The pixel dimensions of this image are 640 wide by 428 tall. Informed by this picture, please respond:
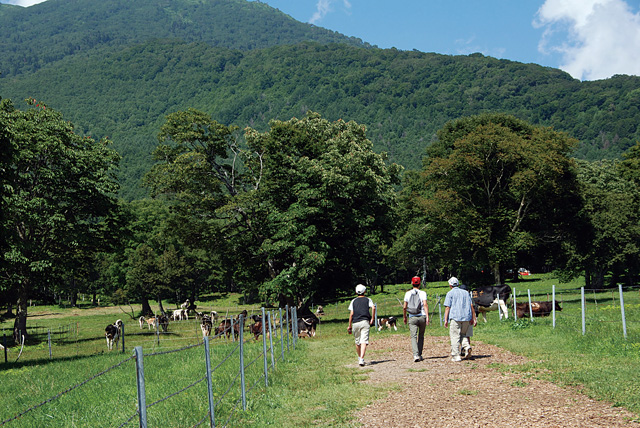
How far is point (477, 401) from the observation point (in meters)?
10.7

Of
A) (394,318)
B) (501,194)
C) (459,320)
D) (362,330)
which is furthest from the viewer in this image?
(501,194)

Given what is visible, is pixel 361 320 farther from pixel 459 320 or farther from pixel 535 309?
pixel 535 309

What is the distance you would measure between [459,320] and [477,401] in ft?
17.5

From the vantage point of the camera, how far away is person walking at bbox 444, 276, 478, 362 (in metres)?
15.9

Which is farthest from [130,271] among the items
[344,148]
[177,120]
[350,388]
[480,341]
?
[350,388]

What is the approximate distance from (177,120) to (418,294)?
29.7 meters

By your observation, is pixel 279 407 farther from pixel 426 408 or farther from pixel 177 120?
pixel 177 120

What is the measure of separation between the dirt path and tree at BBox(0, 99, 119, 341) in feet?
84.9

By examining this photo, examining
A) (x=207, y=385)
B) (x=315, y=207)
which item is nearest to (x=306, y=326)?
(x=315, y=207)

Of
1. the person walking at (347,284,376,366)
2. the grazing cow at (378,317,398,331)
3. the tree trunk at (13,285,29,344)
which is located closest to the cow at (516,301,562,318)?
the grazing cow at (378,317,398,331)

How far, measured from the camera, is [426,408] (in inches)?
409

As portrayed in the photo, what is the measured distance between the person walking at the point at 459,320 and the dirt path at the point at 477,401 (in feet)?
1.52

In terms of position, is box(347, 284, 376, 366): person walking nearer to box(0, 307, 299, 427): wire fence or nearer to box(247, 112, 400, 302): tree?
box(0, 307, 299, 427): wire fence

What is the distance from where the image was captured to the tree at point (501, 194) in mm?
41781
